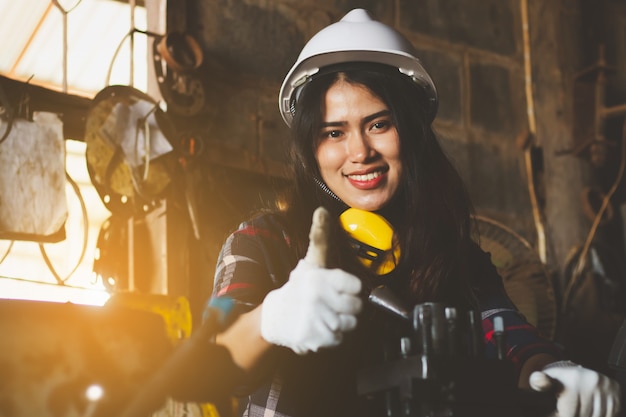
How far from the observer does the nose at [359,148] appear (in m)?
2.25

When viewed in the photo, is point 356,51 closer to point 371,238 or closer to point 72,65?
point 371,238

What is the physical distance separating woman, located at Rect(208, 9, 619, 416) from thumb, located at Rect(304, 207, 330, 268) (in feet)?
0.51

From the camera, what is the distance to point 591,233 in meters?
4.75

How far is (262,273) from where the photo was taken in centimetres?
200

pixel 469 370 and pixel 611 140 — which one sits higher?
pixel 611 140

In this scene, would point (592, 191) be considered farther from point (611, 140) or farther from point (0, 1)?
point (0, 1)

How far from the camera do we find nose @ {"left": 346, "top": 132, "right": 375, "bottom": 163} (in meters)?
2.25

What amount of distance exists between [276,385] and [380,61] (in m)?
1.01

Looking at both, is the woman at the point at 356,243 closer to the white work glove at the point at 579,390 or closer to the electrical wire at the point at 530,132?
the white work glove at the point at 579,390

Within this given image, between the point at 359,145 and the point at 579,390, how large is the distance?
0.90 metres

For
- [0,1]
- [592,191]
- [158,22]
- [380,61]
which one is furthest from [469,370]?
[592,191]

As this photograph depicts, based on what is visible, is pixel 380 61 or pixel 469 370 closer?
pixel 469 370

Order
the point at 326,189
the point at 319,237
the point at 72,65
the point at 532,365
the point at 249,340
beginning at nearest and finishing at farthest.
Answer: the point at 319,237
the point at 249,340
the point at 532,365
the point at 326,189
the point at 72,65

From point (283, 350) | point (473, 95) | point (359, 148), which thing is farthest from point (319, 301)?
point (473, 95)
